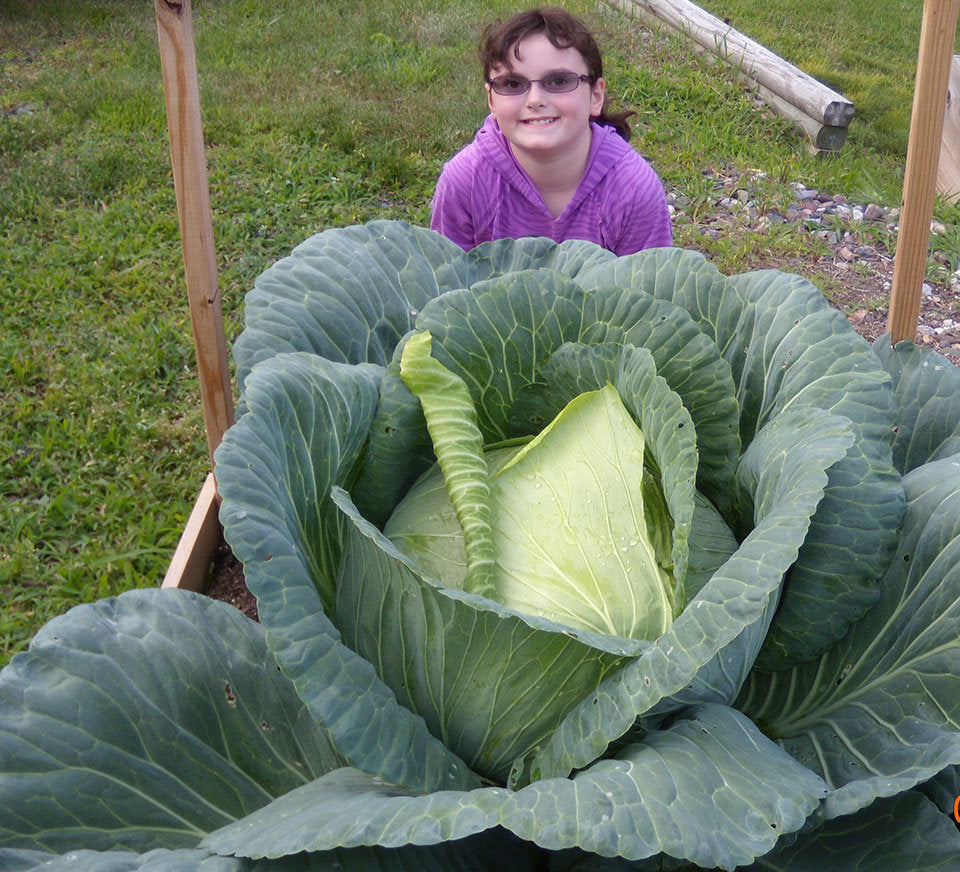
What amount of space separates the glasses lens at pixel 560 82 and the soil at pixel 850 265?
1.92 metres

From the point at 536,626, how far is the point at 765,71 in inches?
212

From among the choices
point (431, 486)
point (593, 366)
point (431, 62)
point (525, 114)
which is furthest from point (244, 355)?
point (431, 62)

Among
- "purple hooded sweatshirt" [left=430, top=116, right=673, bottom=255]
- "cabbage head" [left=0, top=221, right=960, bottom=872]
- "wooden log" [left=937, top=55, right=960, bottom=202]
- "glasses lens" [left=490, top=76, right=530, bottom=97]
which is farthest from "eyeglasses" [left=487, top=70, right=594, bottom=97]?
"wooden log" [left=937, top=55, right=960, bottom=202]

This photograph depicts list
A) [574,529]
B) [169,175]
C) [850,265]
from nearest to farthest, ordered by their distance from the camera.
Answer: [574,529], [850,265], [169,175]

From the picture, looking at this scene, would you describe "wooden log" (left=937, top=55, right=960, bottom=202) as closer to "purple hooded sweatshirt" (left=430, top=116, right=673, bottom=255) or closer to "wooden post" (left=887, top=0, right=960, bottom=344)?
"purple hooded sweatshirt" (left=430, top=116, right=673, bottom=255)

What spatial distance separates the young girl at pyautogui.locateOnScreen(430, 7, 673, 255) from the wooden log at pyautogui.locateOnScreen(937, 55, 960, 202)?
300 cm

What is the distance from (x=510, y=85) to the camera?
99.0 inches

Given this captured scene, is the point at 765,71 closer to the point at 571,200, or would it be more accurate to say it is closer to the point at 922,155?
the point at 571,200

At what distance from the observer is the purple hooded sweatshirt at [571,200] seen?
2732mm

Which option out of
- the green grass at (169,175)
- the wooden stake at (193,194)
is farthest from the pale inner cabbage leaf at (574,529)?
the green grass at (169,175)

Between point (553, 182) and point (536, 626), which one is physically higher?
point (553, 182)

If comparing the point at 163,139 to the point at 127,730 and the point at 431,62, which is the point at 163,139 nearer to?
the point at 431,62

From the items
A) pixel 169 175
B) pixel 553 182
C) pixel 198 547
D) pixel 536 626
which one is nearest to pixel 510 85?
pixel 553 182

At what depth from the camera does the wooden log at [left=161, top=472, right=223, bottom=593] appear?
2.38 meters
